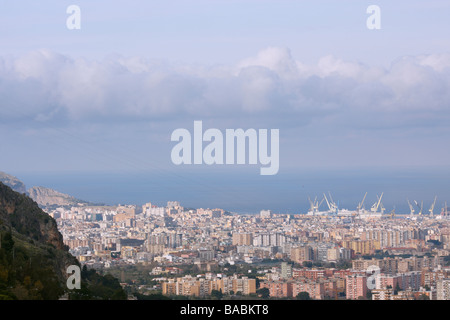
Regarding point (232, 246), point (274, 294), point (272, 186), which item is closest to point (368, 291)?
point (274, 294)

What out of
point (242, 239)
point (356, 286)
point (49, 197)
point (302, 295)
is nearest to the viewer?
point (302, 295)

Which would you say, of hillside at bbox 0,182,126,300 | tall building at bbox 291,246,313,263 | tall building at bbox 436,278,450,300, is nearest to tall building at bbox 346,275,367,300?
tall building at bbox 436,278,450,300

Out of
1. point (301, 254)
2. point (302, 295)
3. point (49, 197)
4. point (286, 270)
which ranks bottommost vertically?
point (302, 295)

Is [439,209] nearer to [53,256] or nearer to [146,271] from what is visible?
[146,271]

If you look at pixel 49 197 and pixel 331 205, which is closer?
pixel 49 197

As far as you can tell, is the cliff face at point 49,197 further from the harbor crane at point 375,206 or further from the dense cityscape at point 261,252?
the harbor crane at point 375,206

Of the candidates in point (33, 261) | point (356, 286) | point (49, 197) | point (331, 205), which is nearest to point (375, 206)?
point (331, 205)

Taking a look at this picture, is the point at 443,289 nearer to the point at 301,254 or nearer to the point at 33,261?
the point at 301,254

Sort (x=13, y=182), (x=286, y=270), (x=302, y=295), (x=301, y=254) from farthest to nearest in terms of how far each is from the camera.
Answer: (x=13, y=182)
(x=301, y=254)
(x=286, y=270)
(x=302, y=295)
